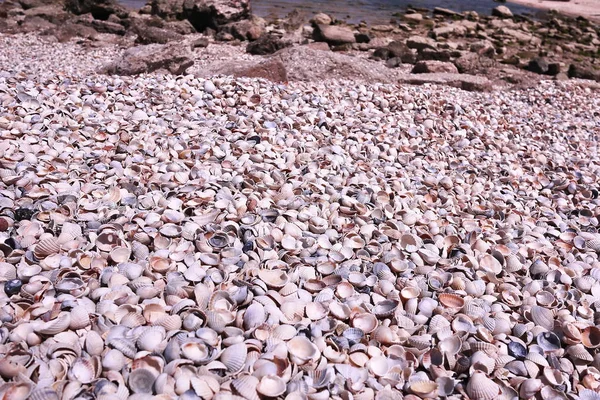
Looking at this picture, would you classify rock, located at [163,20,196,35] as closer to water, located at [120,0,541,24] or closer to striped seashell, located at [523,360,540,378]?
water, located at [120,0,541,24]

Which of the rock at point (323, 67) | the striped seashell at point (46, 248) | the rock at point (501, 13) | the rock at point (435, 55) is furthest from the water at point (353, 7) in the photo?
the striped seashell at point (46, 248)

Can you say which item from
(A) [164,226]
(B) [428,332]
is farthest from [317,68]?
(B) [428,332]

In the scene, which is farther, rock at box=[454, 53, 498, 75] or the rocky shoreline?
rock at box=[454, 53, 498, 75]

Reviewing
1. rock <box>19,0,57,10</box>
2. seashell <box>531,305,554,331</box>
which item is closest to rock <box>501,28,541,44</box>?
rock <box>19,0,57,10</box>

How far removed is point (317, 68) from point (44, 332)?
712 cm

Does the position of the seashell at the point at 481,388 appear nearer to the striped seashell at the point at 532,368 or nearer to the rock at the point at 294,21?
the striped seashell at the point at 532,368

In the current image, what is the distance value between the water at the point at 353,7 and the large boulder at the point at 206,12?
3.66 metres

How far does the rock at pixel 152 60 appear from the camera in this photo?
24.1 ft

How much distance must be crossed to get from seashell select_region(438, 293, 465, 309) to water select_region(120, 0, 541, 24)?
2018cm

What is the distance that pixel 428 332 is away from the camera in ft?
8.16

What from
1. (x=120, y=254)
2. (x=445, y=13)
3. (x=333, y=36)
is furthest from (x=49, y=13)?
(x=445, y=13)

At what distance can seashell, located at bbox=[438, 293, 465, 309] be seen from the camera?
2684 mm

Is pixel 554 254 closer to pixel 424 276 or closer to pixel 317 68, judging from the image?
pixel 424 276

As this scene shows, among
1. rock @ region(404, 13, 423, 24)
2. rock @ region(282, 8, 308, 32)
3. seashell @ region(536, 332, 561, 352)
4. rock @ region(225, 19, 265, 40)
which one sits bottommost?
rock @ region(404, 13, 423, 24)
